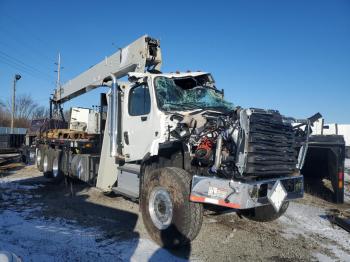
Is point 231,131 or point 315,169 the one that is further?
point 315,169

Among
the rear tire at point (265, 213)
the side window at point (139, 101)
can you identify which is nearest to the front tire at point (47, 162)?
the side window at point (139, 101)

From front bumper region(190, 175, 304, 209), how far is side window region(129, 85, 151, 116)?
191cm

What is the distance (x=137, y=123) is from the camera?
19.9ft

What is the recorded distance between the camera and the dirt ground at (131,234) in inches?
179

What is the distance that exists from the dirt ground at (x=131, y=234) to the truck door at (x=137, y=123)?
4.35ft

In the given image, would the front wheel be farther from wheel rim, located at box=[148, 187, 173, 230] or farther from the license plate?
the license plate

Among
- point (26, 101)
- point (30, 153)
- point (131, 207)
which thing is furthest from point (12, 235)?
point (26, 101)

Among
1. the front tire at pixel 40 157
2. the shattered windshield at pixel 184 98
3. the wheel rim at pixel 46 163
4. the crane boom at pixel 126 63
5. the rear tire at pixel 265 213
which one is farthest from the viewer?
the front tire at pixel 40 157

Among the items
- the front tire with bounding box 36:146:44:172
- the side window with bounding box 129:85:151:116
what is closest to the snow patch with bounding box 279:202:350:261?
the side window with bounding box 129:85:151:116

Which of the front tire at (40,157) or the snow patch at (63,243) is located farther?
the front tire at (40,157)

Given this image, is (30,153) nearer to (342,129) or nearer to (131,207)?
(131,207)

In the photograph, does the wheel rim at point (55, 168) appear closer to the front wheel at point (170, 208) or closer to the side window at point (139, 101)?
the side window at point (139, 101)

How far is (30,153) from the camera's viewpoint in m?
13.5

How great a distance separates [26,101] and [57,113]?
6571 centimetres
